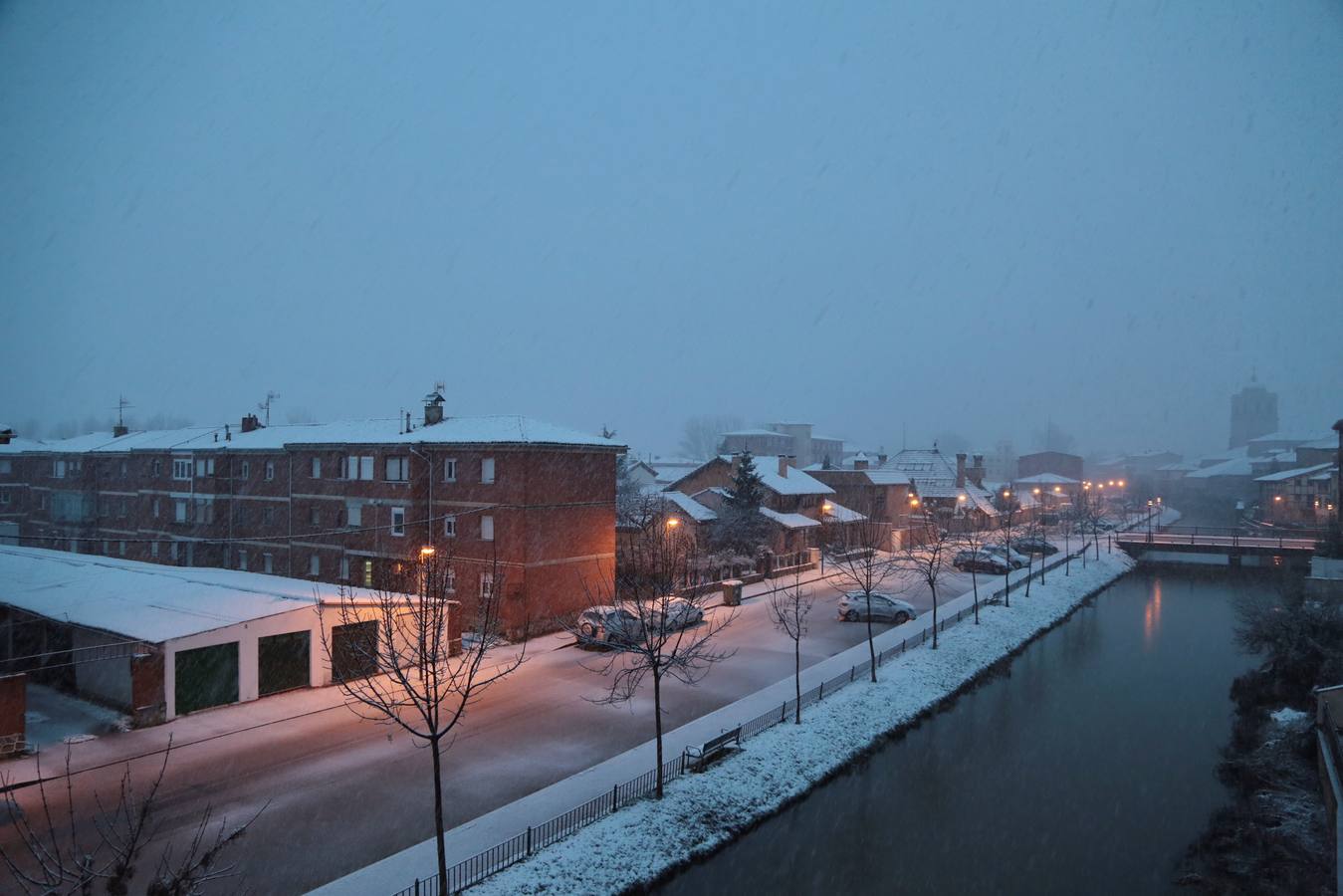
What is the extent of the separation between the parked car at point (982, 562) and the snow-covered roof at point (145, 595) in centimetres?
3359

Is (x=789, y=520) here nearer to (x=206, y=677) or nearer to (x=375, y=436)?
(x=375, y=436)

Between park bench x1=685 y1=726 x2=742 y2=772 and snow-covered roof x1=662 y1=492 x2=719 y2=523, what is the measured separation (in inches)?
996

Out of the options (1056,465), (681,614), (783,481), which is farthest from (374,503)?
(1056,465)

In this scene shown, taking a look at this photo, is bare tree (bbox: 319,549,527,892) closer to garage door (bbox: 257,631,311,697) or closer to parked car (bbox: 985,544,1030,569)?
garage door (bbox: 257,631,311,697)

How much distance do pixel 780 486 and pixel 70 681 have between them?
34.9 m

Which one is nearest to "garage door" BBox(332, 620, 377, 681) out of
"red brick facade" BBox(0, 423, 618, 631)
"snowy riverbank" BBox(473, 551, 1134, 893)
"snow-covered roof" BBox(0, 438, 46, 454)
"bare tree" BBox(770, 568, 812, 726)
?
"red brick facade" BBox(0, 423, 618, 631)

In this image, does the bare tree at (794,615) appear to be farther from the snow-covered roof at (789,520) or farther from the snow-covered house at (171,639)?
the snow-covered house at (171,639)

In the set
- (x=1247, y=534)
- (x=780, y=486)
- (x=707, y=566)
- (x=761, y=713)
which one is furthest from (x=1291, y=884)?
(x=1247, y=534)

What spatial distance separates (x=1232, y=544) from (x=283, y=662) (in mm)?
60873

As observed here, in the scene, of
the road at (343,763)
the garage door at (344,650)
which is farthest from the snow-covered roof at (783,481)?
the garage door at (344,650)

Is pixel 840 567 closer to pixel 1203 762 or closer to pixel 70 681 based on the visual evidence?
pixel 1203 762

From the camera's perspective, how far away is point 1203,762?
1981cm

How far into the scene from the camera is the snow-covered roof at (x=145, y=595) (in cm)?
2003

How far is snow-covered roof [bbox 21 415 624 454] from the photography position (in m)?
29.8
